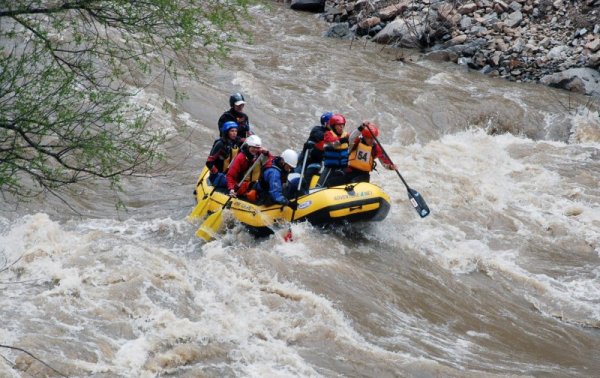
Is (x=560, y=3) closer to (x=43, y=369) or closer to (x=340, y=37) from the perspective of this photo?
(x=340, y=37)

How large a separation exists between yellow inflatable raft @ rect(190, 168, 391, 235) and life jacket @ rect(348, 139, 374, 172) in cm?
75

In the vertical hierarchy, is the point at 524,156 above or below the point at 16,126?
below

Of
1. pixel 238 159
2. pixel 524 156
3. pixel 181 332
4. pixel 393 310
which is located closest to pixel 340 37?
pixel 524 156

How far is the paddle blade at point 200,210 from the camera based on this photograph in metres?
9.45

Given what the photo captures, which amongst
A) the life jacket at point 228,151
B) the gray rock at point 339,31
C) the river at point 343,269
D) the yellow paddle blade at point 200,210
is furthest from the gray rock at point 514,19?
the yellow paddle blade at point 200,210

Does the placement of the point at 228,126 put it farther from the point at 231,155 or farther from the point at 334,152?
the point at 334,152

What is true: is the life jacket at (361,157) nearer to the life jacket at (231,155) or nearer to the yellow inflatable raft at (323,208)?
the yellow inflatable raft at (323,208)

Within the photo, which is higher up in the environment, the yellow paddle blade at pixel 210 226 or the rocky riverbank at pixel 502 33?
the rocky riverbank at pixel 502 33

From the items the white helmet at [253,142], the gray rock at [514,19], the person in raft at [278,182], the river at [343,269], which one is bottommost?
the river at [343,269]

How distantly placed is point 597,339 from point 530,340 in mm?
788

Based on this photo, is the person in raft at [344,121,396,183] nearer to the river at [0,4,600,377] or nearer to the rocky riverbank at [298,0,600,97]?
the river at [0,4,600,377]

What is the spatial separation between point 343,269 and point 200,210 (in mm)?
2200

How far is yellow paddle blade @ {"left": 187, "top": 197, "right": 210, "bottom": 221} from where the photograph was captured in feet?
31.0

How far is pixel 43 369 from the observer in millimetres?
5586
